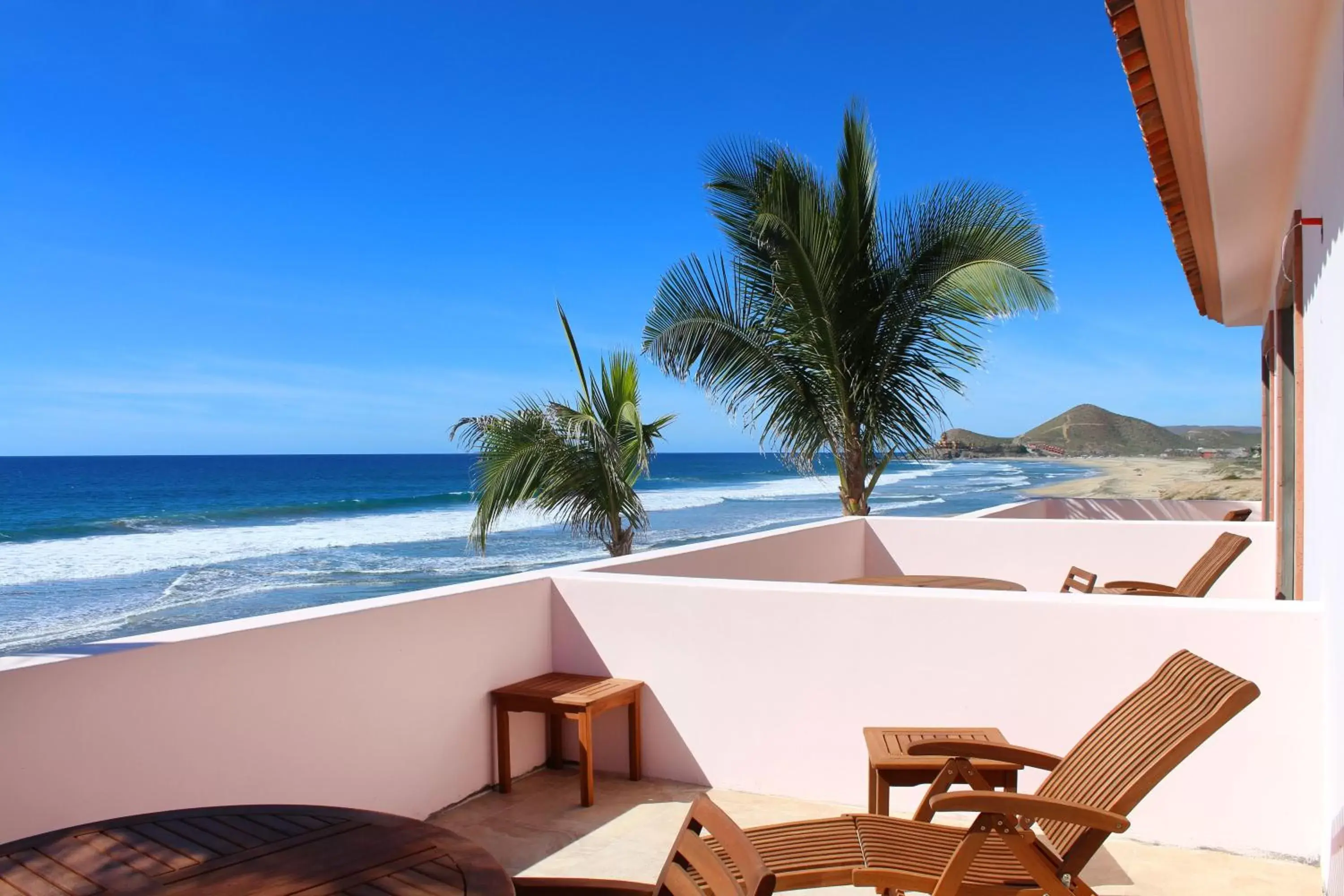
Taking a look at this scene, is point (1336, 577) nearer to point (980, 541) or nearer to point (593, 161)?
point (980, 541)

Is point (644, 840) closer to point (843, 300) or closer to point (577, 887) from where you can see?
point (577, 887)

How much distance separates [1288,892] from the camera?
3035mm

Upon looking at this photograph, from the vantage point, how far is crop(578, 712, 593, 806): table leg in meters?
3.93

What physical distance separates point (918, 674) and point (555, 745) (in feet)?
5.86

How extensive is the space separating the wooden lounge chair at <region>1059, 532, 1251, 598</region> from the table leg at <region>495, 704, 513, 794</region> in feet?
11.3

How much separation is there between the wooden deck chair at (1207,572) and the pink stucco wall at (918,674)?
201 cm

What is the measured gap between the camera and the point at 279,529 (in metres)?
32.1

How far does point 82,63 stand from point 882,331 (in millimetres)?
29027

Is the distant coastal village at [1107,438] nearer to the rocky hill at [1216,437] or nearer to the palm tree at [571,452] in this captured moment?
the rocky hill at [1216,437]

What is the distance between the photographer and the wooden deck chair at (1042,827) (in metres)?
2.26

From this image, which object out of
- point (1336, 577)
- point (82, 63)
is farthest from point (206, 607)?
point (1336, 577)

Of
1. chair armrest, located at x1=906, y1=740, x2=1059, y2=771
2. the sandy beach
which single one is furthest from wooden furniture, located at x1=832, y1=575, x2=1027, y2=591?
the sandy beach

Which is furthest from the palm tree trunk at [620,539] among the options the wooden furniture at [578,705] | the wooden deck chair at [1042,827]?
the wooden deck chair at [1042,827]

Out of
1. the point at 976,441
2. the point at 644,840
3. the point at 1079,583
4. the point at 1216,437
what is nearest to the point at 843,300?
the point at 1079,583
